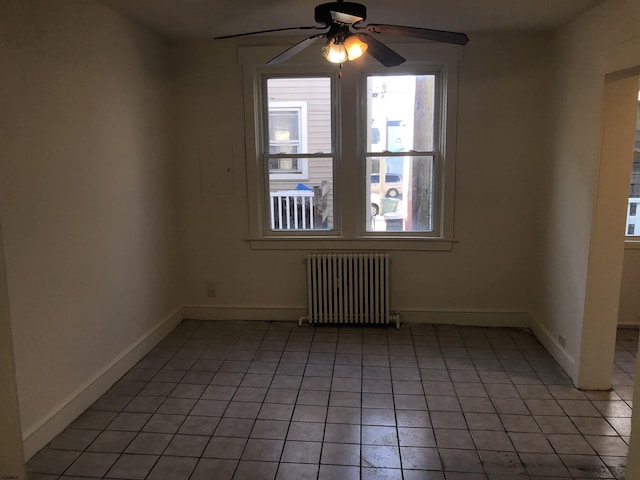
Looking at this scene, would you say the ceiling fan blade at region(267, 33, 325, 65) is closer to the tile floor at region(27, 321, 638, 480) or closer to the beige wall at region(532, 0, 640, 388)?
the beige wall at region(532, 0, 640, 388)

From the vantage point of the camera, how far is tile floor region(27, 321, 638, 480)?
2.42 meters

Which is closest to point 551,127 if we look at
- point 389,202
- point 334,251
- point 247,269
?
point 389,202

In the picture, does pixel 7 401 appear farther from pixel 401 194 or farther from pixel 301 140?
pixel 401 194

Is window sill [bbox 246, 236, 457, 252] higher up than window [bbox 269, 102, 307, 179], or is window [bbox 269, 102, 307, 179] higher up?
window [bbox 269, 102, 307, 179]

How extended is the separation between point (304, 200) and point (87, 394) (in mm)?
2342

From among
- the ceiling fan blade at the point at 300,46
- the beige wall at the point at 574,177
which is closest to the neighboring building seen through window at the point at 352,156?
the beige wall at the point at 574,177

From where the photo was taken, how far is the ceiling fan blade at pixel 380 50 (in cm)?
254

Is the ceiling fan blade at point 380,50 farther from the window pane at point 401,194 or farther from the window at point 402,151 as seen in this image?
the window pane at point 401,194

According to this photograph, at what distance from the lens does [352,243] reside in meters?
4.37

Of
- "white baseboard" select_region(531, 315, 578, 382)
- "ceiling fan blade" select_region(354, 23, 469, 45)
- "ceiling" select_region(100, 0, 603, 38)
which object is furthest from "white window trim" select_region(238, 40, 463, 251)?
"ceiling fan blade" select_region(354, 23, 469, 45)

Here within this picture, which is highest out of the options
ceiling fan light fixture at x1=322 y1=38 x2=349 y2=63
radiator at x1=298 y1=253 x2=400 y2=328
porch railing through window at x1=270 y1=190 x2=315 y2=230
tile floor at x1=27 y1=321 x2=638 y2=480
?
ceiling fan light fixture at x1=322 y1=38 x2=349 y2=63

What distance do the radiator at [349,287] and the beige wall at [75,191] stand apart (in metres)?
1.38

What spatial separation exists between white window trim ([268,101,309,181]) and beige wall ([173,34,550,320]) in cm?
30

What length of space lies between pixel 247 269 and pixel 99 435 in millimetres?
2038
